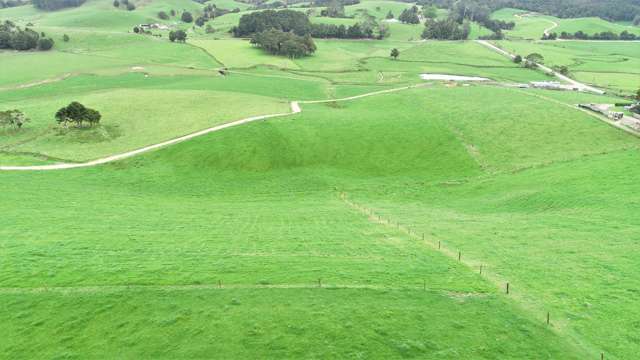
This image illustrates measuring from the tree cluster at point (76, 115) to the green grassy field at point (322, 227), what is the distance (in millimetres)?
2472

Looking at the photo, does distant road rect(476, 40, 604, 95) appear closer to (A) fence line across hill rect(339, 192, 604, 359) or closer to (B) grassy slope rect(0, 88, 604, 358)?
(B) grassy slope rect(0, 88, 604, 358)

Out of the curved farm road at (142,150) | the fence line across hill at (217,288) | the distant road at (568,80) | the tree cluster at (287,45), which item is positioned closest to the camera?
the fence line across hill at (217,288)

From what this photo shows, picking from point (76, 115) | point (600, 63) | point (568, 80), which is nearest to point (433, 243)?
point (76, 115)

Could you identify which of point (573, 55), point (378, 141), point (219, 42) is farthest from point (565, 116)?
point (219, 42)

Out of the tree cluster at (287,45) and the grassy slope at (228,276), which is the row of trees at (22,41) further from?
the grassy slope at (228,276)

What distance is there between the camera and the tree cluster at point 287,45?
6615 inches

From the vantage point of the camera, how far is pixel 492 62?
16500cm

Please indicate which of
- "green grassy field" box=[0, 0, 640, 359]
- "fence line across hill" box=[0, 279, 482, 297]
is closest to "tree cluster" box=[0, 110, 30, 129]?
"green grassy field" box=[0, 0, 640, 359]

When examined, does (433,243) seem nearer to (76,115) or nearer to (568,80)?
(76,115)

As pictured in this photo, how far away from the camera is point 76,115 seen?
7962 cm

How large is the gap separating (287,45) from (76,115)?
337ft

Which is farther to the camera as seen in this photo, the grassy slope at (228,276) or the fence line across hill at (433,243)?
the fence line across hill at (433,243)

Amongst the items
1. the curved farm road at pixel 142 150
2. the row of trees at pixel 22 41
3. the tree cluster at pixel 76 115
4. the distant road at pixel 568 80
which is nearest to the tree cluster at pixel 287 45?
the curved farm road at pixel 142 150

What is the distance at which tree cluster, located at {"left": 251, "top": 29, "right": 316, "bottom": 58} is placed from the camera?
16801 cm
